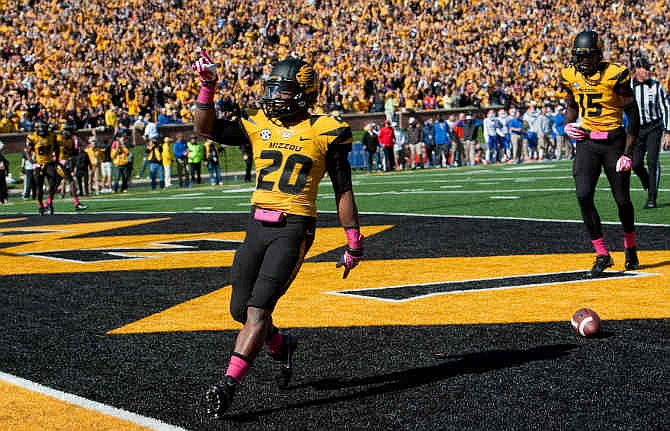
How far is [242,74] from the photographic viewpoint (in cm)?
3772

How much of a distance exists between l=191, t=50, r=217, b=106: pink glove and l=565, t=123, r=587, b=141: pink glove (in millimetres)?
4164

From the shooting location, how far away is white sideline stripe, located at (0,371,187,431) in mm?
4444

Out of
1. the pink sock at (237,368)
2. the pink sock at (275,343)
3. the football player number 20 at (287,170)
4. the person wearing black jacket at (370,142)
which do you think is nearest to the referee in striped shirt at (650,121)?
the football player number 20 at (287,170)

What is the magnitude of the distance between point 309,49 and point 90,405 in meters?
36.6

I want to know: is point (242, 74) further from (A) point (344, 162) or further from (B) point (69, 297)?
(A) point (344, 162)

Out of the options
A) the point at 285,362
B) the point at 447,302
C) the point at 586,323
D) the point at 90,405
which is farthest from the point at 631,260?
the point at 90,405

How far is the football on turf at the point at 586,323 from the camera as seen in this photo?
5.93m

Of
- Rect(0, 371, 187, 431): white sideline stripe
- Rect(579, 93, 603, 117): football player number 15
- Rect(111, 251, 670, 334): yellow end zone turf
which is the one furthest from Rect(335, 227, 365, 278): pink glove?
Rect(579, 93, 603, 117): football player number 15

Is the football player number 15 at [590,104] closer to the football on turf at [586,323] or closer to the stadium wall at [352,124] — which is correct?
the football on turf at [586,323]

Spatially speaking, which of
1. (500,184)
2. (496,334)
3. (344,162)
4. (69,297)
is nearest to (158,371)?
(344,162)

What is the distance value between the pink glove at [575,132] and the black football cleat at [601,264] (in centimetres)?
102

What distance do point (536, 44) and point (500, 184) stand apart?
23127 mm

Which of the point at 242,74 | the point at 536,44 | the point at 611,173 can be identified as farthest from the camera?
the point at 536,44

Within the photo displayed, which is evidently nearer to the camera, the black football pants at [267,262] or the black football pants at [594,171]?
the black football pants at [267,262]
